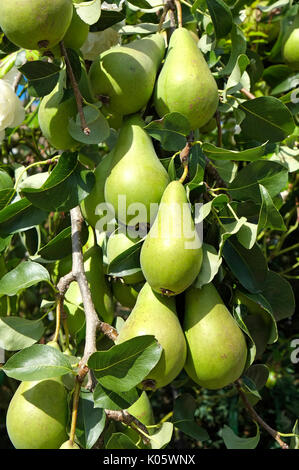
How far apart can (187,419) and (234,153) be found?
1.30ft

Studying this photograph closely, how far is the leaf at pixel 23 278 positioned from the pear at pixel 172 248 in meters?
0.15

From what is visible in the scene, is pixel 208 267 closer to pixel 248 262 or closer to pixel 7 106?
pixel 248 262

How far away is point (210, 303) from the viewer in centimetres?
70

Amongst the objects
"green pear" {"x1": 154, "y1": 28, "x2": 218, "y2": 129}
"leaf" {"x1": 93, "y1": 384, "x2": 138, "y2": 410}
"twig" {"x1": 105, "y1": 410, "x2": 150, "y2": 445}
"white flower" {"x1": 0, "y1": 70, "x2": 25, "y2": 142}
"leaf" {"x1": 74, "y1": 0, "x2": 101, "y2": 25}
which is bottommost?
"twig" {"x1": 105, "y1": 410, "x2": 150, "y2": 445}

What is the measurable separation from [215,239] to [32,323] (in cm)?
27

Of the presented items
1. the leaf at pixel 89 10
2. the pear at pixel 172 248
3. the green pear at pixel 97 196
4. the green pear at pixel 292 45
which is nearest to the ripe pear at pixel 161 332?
the pear at pixel 172 248

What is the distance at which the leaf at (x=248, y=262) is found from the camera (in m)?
0.76

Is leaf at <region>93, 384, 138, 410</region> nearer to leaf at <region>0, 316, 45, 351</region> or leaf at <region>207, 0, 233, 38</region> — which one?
leaf at <region>0, 316, 45, 351</region>

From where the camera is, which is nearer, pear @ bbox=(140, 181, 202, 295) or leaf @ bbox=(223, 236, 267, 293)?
pear @ bbox=(140, 181, 202, 295)

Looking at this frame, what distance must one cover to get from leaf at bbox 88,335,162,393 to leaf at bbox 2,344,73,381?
4 cm

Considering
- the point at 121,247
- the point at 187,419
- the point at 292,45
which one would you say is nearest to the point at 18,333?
the point at 121,247

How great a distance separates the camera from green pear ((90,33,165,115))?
706mm

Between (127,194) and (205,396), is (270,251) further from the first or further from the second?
(127,194)

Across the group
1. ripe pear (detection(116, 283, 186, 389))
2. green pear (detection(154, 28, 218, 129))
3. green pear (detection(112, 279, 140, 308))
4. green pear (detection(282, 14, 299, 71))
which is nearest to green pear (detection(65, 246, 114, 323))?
green pear (detection(112, 279, 140, 308))
